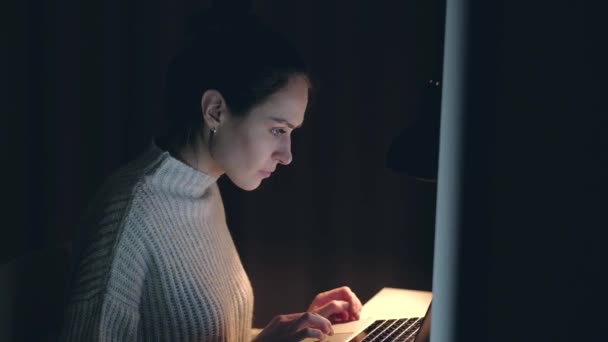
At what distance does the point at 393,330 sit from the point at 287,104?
488 millimetres

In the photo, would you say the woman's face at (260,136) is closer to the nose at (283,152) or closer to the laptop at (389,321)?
the nose at (283,152)

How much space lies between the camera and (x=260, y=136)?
1435 millimetres

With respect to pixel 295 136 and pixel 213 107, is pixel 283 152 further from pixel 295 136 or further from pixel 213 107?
pixel 295 136

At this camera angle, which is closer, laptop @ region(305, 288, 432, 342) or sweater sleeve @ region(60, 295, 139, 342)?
sweater sleeve @ region(60, 295, 139, 342)

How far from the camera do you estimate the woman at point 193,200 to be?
129 centimetres

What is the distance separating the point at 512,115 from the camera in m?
0.47

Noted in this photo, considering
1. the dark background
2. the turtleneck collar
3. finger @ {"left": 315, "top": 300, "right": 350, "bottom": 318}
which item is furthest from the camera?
the dark background

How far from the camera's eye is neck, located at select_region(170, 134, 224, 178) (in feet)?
4.83

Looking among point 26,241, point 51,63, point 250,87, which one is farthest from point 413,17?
point 26,241

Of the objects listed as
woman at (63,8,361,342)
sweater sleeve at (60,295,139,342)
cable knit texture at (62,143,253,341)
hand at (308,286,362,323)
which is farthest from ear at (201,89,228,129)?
hand at (308,286,362,323)

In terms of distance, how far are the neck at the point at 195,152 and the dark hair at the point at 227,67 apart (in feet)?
0.04

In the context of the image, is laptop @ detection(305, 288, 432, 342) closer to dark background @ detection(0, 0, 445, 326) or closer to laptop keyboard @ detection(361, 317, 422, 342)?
laptop keyboard @ detection(361, 317, 422, 342)

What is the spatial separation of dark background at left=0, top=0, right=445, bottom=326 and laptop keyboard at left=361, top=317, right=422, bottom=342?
1.65 feet

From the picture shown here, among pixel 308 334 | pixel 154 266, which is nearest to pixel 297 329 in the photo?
pixel 308 334
